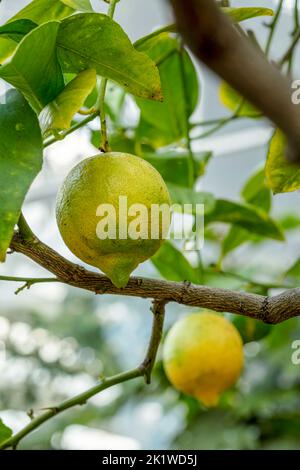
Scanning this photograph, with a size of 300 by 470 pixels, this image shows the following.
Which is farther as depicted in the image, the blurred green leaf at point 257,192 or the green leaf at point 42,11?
the blurred green leaf at point 257,192

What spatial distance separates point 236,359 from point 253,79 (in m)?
0.68

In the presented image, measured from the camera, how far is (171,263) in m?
0.85

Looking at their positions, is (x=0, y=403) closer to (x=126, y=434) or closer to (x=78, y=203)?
(x=126, y=434)

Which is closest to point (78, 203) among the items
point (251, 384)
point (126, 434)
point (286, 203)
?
point (251, 384)

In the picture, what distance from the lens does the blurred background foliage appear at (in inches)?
35.9

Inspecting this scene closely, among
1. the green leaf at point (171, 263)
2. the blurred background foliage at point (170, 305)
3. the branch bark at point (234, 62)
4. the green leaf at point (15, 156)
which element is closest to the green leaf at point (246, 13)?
the blurred background foliage at point (170, 305)

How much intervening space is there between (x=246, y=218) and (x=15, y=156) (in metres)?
0.50

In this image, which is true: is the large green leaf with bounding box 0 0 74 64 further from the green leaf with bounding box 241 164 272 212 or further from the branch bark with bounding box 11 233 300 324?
the green leaf with bounding box 241 164 272 212

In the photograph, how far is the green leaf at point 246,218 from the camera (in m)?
0.87

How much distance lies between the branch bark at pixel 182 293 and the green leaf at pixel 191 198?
0.81ft

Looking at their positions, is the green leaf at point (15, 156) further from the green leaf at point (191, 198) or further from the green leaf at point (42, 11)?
the green leaf at point (191, 198)

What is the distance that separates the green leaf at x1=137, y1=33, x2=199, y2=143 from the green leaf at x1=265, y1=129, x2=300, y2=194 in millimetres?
298

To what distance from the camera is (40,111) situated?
1.60ft
